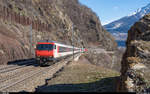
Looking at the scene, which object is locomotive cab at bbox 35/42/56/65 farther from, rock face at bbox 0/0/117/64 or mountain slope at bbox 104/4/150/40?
mountain slope at bbox 104/4/150/40

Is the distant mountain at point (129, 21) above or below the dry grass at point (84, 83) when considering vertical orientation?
above

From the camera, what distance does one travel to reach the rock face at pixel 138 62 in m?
5.83

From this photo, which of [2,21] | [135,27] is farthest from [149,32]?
[2,21]

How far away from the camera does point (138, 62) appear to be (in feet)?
21.5

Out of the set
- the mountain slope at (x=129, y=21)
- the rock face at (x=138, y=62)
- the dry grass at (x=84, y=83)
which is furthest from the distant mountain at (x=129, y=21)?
the dry grass at (x=84, y=83)

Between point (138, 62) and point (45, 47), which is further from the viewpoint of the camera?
point (45, 47)

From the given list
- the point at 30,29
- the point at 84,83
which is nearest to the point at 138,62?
the point at 84,83

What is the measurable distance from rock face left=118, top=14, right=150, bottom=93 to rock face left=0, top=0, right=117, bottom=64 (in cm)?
2038

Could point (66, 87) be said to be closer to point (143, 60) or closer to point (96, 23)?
point (143, 60)

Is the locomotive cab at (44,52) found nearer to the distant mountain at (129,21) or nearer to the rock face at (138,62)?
the distant mountain at (129,21)

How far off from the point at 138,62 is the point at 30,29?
36.5 meters

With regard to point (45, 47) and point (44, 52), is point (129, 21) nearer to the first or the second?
point (45, 47)

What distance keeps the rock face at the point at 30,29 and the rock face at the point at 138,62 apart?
66.9ft

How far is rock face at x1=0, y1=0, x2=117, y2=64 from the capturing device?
102ft
